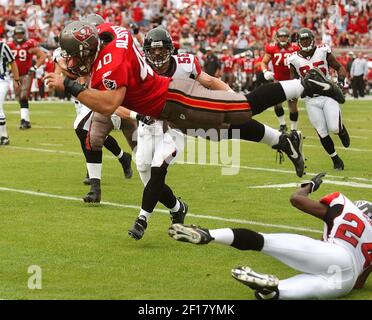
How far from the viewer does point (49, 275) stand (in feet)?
20.0

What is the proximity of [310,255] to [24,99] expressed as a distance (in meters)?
12.2

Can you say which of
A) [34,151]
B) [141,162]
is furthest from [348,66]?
[141,162]

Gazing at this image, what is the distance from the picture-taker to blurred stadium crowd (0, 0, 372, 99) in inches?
1158

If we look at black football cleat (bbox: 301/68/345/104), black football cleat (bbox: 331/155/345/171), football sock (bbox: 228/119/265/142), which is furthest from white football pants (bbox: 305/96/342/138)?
black football cleat (bbox: 301/68/345/104)

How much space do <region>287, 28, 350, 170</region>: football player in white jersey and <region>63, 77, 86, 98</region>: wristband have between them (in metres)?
5.04

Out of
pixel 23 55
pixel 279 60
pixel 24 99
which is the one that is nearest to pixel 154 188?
pixel 279 60

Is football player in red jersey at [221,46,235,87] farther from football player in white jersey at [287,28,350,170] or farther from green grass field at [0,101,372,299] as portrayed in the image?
football player in white jersey at [287,28,350,170]

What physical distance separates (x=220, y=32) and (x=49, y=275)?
25939 millimetres

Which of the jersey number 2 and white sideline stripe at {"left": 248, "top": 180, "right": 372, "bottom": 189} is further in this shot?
white sideline stripe at {"left": 248, "top": 180, "right": 372, "bottom": 189}

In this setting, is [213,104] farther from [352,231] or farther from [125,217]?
[125,217]

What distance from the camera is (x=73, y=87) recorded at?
6402 millimetres

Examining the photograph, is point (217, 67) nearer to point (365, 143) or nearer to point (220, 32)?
point (220, 32)

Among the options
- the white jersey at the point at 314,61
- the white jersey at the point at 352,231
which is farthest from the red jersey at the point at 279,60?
the white jersey at the point at 352,231

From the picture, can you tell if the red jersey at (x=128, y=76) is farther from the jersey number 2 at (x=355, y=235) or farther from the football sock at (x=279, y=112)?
the football sock at (x=279, y=112)
